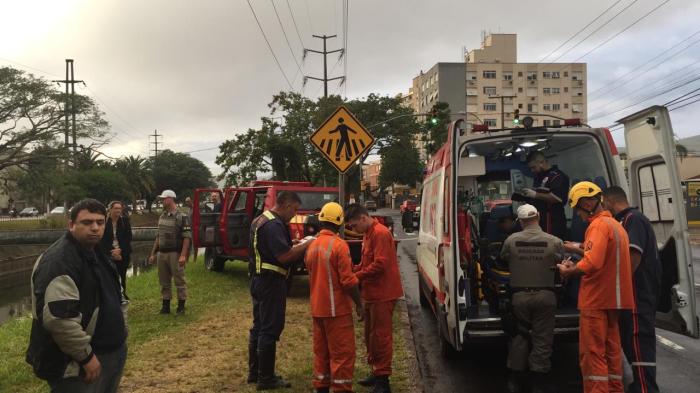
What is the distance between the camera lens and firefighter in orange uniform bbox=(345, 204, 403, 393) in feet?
16.1

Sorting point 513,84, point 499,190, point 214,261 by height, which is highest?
point 513,84

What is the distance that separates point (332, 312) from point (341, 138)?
297 centimetres

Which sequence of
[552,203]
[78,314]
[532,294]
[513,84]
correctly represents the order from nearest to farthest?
[78,314] < [532,294] < [552,203] < [513,84]

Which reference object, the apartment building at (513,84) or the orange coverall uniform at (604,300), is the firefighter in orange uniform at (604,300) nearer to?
the orange coverall uniform at (604,300)

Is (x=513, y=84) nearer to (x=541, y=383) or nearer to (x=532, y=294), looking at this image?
(x=541, y=383)

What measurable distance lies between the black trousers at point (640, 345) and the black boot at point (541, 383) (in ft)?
2.79

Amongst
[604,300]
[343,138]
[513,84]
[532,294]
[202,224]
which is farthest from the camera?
[513,84]

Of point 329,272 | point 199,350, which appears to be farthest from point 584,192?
point 199,350

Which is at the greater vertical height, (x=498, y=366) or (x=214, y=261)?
(x=214, y=261)

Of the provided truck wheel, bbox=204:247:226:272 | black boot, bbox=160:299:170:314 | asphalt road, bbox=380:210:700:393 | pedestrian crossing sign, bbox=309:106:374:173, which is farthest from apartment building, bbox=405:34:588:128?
asphalt road, bbox=380:210:700:393

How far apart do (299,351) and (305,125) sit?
100ft

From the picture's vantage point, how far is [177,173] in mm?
91938

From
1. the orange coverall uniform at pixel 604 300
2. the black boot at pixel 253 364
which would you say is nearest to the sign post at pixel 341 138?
the black boot at pixel 253 364

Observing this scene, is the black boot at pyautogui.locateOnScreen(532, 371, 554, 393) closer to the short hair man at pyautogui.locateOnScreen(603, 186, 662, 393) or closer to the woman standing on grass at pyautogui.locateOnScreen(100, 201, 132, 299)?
the short hair man at pyautogui.locateOnScreen(603, 186, 662, 393)
